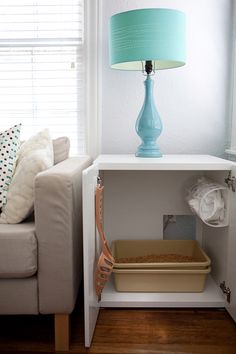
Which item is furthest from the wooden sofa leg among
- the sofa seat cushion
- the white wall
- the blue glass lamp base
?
the white wall

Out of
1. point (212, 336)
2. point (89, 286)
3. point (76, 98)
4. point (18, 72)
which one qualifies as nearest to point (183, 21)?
point (76, 98)

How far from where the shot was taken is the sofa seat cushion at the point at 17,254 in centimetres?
121

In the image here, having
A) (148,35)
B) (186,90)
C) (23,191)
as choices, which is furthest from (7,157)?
(186,90)

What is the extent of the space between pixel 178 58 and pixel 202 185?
61cm

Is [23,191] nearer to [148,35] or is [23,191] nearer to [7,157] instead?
[7,157]

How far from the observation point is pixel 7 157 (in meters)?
1.52

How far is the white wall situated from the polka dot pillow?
570 millimetres

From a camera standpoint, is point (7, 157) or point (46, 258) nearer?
point (46, 258)

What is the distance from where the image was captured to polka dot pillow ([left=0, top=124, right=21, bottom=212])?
143 cm

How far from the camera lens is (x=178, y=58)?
5.09 ft

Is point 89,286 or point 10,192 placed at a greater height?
point 10,192

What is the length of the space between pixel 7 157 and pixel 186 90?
1061 mm

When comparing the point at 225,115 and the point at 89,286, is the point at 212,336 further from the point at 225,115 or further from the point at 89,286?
the point at 225,115

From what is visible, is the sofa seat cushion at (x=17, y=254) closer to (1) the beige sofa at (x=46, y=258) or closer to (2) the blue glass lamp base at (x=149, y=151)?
(1) the beige sofa at (x=46, y=258)
